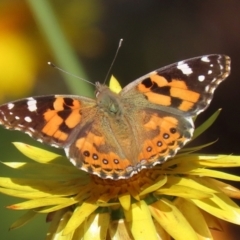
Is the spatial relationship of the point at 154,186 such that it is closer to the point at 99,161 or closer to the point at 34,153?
the point at 99,161

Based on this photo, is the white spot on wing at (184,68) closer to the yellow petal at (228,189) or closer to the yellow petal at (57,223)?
the yellow petal at (228,189)

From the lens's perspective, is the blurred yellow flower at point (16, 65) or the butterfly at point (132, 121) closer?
the butterfly at point (132, 121)

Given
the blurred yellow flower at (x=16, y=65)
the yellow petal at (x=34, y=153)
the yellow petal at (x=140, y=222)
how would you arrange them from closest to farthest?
the yellow petal at (x=140, y=222), the yellow petal at (x=34, y=153), the blurred yellow flower at (x=16, y=65)

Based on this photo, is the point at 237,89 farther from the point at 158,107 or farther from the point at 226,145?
the point at 158,107

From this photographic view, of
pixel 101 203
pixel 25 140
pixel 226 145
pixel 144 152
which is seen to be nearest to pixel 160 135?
pixel 144 152

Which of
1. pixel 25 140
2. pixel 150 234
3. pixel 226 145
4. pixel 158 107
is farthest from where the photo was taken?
pixel 226 145

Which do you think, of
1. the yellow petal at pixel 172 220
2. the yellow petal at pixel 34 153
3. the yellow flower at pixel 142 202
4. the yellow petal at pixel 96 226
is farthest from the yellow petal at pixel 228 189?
the yellow petal at pixel 34 153
